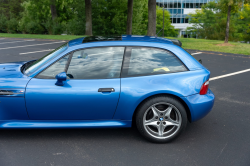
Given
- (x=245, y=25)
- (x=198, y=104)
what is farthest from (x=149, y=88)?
(x=245, y=25)

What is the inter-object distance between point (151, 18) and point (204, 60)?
27.6 ft

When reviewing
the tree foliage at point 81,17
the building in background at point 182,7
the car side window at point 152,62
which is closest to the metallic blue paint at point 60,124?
the car side window at point 152,62

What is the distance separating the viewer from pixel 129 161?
10.5 ft

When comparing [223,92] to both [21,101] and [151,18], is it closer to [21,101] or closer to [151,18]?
[21,101]

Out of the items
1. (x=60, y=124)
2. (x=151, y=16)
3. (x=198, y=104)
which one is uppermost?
(x=151, y=16)

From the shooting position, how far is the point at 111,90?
345 cm

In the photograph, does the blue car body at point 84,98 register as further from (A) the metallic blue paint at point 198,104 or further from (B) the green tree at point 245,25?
(B) the green tree at point 245,25

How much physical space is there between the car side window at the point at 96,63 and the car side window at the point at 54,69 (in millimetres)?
99

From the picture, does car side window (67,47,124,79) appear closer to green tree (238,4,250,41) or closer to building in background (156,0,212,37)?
green tree (238,4,250,41)

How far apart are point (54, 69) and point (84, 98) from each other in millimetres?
619

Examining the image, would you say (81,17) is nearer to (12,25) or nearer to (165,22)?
Result: (12,25)

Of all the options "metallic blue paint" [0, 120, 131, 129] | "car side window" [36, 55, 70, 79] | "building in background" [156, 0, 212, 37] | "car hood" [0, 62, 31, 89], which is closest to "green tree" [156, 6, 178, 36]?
"building in background" [156, 0, 212, 37]

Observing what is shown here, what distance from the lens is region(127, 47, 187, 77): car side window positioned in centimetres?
365

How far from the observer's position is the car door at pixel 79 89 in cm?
342
